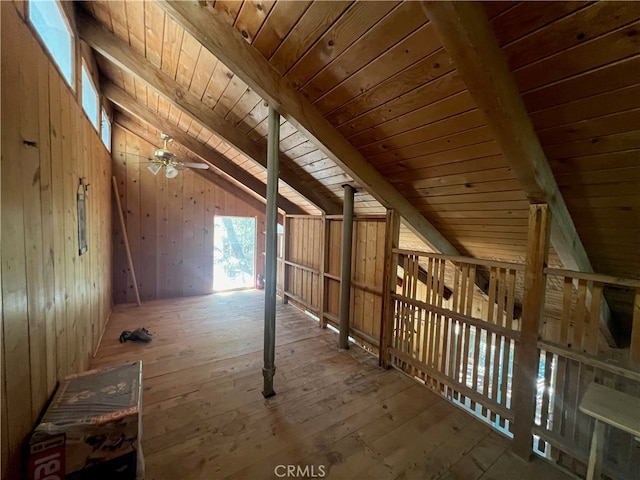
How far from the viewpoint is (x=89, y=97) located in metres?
2.72

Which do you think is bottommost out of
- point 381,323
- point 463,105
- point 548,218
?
point 381,323

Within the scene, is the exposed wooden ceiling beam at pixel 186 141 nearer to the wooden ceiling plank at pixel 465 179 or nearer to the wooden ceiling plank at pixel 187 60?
the wooden ceiling plank at pixel 187 60

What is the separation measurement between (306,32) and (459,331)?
2406 millimetres

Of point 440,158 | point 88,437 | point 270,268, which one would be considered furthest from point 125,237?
point 440,158

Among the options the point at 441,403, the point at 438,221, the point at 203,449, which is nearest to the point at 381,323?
the point at 441,403

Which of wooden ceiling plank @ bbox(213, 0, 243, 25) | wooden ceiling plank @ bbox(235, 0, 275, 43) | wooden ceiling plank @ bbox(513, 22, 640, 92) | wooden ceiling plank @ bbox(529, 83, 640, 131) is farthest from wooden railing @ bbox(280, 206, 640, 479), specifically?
wooden ceiling plank @ bbox(213, 0, 243, 25)

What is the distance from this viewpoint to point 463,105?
1470 millimetres

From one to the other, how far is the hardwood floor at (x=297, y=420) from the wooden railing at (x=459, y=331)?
19cm

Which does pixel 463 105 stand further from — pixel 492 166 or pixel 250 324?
pixel 250 324

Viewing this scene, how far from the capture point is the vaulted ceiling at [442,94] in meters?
1.08

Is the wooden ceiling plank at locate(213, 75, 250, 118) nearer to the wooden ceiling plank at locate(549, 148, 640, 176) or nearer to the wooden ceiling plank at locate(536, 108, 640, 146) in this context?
the wooden ceiling plank at locate(536, 108, 640, 146)

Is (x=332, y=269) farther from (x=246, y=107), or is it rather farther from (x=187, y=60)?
(x=187, y=60)

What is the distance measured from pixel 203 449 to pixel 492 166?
2.61 meters

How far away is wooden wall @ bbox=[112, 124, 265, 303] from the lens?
14.5 feet
